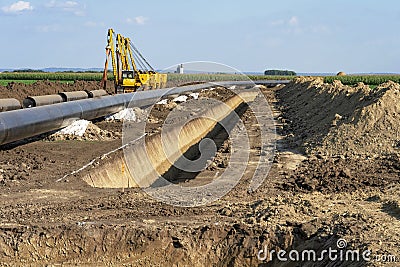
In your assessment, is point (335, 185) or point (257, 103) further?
point (257, 103)

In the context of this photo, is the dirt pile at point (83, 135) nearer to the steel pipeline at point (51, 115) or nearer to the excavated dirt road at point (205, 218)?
the steel pipeline at point (51, 115)

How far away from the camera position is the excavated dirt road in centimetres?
835

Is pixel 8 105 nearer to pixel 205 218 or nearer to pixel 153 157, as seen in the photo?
pixel 153 157

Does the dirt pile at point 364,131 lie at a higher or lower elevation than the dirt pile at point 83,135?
higher

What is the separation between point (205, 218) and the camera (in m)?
9.62

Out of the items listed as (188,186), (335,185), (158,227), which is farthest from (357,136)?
(158,227)

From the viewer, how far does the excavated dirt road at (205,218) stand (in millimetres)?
8352

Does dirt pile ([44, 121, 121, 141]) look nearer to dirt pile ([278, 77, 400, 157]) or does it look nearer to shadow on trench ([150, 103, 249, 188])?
shadow on trench ([150, 103, 249, 188])

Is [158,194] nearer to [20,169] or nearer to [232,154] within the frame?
[20,169]

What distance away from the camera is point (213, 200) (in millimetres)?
11141

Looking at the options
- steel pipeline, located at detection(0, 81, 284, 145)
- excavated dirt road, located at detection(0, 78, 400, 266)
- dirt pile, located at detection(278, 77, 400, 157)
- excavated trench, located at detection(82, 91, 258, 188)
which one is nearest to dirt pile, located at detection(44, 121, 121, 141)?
steel pipeline, located at detection(0, 81, 284, 145)

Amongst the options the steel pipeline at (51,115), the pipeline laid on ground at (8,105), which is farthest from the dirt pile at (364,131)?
the pipeline laid on ground at (8,105)

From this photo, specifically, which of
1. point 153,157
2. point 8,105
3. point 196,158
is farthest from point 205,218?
point 8,105

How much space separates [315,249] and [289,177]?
5.63 m
